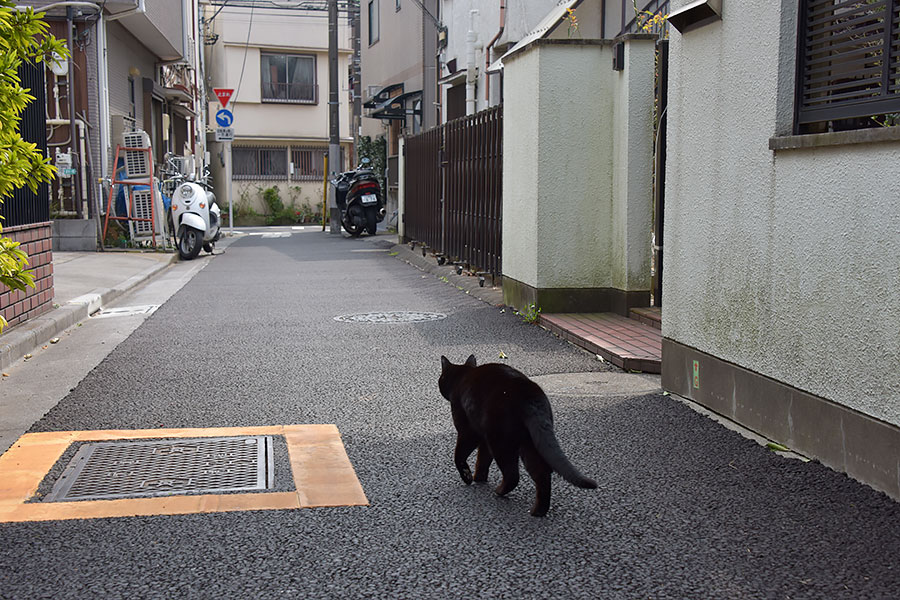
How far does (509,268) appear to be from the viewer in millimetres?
9961

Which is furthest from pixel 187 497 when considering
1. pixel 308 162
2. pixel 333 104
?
pixel 308 162

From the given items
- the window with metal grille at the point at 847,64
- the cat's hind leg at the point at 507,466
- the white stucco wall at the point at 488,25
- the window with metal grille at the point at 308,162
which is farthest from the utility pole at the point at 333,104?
the cat's hind leg at the point at 507,466

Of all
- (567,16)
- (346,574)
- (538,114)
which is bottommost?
(346,574)

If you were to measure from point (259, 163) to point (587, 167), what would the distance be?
29.5 metres

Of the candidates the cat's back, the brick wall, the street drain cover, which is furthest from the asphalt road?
the street drain cover

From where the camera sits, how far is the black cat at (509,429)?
3557 millimetres

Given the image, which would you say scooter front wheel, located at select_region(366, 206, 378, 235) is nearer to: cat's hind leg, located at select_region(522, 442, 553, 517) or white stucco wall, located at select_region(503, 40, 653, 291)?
white stucco wall, located at select_region(503, 40, 653, 291)

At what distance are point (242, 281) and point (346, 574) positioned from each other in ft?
34.5

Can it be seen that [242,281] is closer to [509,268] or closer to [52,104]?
[509,268]

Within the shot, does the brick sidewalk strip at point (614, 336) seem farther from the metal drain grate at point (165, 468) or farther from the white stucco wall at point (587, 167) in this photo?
the metal drain grate at point (165, 468)

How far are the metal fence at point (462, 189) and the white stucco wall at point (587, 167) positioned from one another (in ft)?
7.27

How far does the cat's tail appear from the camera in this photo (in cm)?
335

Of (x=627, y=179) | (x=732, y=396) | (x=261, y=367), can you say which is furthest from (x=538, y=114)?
(x=732, y=396)

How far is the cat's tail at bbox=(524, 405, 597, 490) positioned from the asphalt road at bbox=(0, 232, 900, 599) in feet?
0.95
